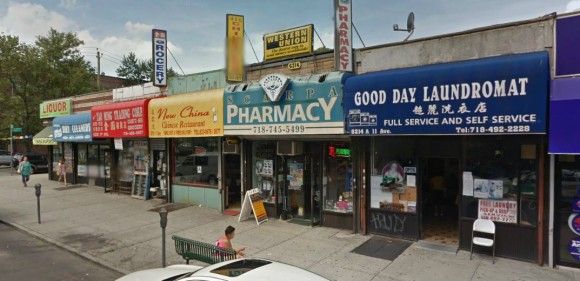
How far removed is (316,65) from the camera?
11414 millimetres

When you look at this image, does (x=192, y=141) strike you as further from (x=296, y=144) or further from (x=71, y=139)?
(x=71, y=139)

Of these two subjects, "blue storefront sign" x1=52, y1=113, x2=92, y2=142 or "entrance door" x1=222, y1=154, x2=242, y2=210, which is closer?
"entrance door" x1=222, y1=154, x2=242, y2=210

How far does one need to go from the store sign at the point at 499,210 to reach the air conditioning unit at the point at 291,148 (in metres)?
4.95

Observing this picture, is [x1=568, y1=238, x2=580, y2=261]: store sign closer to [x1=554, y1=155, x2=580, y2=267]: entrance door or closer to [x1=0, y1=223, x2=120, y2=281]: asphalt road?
[x1=554, y1=155, x2=580, y2=267]: entrance door

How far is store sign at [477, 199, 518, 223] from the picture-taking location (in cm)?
856

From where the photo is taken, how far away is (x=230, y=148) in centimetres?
1383

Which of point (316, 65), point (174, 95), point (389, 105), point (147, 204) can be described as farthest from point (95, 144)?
point (389, 105)

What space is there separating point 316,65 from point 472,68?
171 inches

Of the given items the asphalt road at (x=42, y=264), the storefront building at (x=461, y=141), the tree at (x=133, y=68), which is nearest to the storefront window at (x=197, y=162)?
the asphalt road at (x=42, y=264)

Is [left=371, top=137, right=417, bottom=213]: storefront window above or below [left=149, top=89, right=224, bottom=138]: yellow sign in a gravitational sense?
below

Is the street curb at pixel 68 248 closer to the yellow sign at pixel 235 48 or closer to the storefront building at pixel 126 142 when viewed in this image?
the storefront building at pixel 126 142

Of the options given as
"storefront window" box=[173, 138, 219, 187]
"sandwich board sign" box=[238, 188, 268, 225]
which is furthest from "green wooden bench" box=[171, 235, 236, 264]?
"storefront window" box=[173, 138, 219, 187]

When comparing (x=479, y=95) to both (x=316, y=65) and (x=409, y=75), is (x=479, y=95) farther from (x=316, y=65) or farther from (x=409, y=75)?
(x=316, y=65)

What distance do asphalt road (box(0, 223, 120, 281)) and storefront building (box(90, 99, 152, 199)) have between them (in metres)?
5.81
